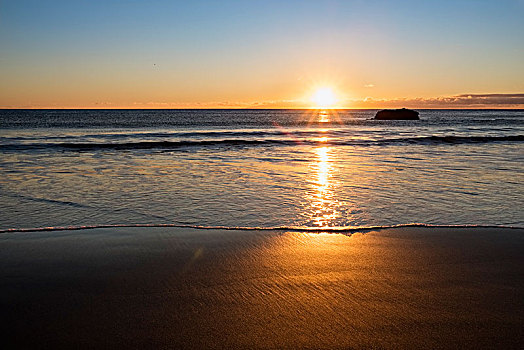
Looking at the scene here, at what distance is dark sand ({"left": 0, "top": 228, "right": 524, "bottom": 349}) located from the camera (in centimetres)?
318

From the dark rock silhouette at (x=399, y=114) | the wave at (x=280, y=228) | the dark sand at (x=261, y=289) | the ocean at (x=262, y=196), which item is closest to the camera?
the dark sand at (x=261, y=289)

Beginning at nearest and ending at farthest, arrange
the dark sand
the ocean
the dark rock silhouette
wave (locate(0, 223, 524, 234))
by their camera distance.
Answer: the dark sand
wave (locate(0, 223, 524, 234))
the ocean
the dark rock silhouette

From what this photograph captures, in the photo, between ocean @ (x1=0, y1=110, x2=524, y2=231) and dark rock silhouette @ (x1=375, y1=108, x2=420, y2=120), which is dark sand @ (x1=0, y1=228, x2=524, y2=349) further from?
dark rock silhouette @ (x1=375, y1=108, x2=420, y2=120)

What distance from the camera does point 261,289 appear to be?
412cm

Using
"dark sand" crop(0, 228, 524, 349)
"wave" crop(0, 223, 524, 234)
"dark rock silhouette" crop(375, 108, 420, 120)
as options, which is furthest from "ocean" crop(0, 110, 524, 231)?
"dark rock silhouette" crop(375, 108, 420, 120)

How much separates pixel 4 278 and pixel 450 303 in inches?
178

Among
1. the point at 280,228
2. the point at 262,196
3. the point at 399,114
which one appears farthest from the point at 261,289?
the point at 399,114

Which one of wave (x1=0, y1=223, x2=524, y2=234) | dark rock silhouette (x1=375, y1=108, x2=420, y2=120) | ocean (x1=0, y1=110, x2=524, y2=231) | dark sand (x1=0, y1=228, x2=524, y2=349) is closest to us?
dark sand (x1=0, y1=228, x2=524, y2=349)

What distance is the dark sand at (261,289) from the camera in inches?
125

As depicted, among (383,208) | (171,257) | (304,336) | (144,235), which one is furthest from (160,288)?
(383,208)

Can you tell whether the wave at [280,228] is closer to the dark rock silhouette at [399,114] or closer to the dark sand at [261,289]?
the dark sand at [261,289]

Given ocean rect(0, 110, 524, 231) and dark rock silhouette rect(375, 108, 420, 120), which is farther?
dark rock silhouette rect(375, 108, 420, 120)

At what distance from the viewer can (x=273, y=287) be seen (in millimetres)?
4152

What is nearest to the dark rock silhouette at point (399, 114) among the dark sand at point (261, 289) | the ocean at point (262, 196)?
the ocean at point (262, 196)
